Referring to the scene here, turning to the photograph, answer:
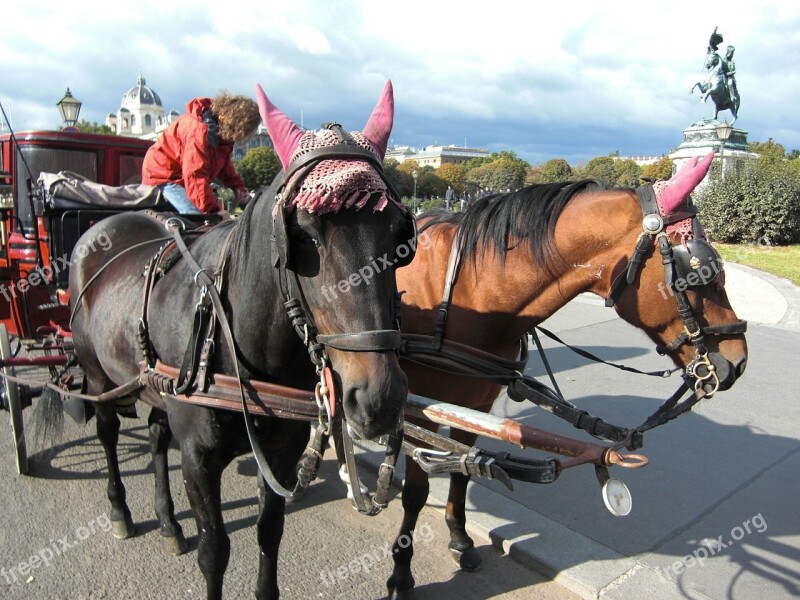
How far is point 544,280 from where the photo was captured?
2547 mm

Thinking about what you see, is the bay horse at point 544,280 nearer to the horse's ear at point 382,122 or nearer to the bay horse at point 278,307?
the bay horse at point 278,307

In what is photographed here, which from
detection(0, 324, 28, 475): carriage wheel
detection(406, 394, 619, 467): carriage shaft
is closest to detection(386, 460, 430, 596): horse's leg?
detection(406, 394, 619, 467): carriage shaft

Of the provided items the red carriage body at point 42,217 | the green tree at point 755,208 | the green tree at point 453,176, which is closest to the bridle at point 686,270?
the red carriage body at point 42,217

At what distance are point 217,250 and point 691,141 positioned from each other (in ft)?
84.3

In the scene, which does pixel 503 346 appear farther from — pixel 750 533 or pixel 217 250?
pixel 750 533

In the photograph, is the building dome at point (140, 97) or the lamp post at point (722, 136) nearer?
the lamp post at point (722, 136)

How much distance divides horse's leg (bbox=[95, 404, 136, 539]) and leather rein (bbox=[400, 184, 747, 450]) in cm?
211

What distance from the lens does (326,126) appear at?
1.79 metres

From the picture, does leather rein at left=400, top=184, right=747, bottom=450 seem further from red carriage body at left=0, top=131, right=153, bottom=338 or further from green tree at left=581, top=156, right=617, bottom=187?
green tree at left=581, top=156, right=617, bottom=187

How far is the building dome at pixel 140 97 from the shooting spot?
10462 centimetres

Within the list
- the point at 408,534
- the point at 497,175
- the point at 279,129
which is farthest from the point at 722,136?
the point at 497,175

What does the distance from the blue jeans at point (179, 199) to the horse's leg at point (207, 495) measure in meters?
2.10

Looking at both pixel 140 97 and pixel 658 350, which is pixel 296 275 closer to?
pixel 658 350

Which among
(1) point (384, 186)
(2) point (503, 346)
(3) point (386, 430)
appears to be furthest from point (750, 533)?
(1) point (384, 186)
